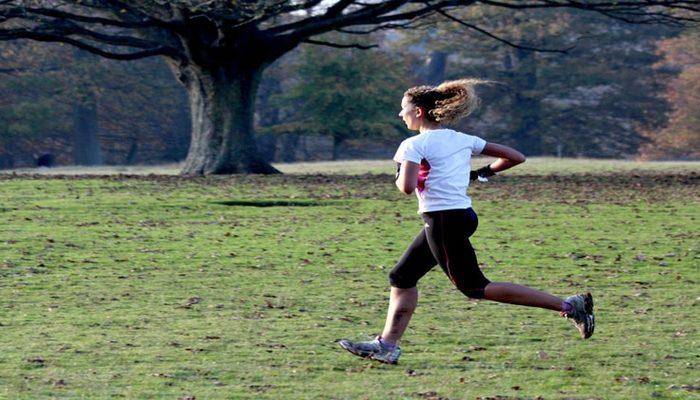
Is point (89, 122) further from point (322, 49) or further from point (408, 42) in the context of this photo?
point (408, 42)

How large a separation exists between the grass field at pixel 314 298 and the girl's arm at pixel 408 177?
3.41 ft

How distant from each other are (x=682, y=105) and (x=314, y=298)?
4705 cm

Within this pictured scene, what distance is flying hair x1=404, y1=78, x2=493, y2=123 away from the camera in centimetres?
730

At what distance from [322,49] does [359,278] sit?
143 ft

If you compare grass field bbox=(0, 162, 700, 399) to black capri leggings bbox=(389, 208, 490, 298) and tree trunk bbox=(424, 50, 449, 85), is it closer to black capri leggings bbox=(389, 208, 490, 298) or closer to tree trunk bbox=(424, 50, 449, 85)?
black capri leggings bbox=(389, 208, 490, 298)

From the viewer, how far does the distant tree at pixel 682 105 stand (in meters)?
54.0

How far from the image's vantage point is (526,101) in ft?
194

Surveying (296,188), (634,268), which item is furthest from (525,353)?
(296,188)

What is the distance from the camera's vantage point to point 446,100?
7.32 m

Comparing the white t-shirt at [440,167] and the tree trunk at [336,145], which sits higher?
the white t-shirt at [440,167]

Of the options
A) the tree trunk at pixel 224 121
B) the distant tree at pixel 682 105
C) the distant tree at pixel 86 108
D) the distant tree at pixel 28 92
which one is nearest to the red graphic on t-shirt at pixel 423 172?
the tree trunk at pixel 224 121

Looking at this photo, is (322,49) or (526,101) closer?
(322,49)

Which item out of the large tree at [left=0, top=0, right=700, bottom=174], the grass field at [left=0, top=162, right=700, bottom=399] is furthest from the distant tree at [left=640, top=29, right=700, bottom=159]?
the grass field at [left=0, top=162, right=700, bottom=399]

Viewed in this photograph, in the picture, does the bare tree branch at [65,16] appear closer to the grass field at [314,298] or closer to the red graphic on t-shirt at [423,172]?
the grass field at [314,298]
